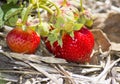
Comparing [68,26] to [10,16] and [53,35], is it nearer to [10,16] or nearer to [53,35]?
[53,35]

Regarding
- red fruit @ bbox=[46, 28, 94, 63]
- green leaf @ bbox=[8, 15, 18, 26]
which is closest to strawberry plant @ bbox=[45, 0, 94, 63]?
red fruit @ bbox=[46, 28, 94, 63]

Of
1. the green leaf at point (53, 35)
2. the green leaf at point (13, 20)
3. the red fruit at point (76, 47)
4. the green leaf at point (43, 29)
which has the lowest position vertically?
the red fruit at point (76, 47)

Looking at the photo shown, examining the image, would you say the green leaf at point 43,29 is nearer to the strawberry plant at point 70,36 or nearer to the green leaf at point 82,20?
the strawberry plant at point 70,36

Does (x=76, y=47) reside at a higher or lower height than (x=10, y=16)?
lower

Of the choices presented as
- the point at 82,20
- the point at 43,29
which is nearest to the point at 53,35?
the point at 43,29

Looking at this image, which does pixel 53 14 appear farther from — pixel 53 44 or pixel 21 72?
pixel 21 72

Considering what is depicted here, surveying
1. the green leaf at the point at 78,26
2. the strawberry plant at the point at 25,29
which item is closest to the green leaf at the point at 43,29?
the strawberry plant at the point at 25,29

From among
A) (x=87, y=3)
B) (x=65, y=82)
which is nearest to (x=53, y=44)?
(x=65, y=82)
